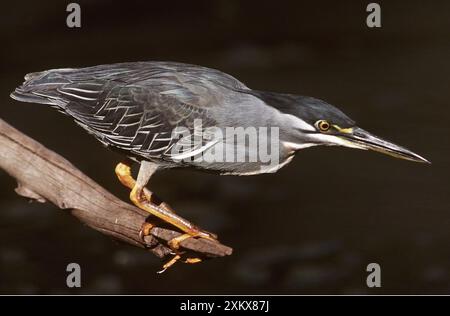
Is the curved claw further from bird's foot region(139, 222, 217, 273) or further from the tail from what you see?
the tail

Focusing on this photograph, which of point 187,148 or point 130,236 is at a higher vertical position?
point 187,148

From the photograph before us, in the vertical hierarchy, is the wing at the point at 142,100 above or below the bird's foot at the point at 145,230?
above

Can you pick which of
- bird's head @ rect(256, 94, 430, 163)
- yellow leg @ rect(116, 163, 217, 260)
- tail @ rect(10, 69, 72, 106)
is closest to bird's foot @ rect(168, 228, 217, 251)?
yellow leg @ rect(116, 163, 217, 260)

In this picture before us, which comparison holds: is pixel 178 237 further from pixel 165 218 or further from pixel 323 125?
pixel 323 125

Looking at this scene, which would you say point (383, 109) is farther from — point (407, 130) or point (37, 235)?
point (37, 235)

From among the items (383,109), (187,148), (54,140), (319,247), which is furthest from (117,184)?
(187,148)

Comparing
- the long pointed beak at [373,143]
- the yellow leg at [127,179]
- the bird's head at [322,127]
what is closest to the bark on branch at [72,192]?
the yellow leg at [127,179]

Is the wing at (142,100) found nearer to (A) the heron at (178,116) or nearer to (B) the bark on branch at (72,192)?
(A) the heron at (178,116)
